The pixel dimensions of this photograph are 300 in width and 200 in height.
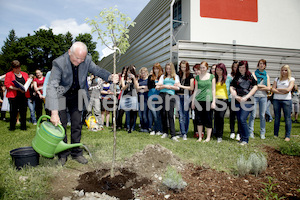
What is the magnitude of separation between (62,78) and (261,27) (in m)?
11.6

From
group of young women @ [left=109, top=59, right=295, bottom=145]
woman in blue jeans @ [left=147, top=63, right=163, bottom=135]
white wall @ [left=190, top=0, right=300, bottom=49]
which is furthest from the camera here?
white wall @ [left=190, top=0, right=300, bottom=49]

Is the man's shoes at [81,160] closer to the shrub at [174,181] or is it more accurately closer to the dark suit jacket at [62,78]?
the dark suit jacket at [62,78]

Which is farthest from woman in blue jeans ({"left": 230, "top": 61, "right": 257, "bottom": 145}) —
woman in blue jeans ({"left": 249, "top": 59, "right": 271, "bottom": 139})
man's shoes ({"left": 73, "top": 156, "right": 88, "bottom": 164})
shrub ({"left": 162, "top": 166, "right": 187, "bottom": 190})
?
man's shoes ({"left": 73, "top": 156, "right": 88, "bottom": 164})

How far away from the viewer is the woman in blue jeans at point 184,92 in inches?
249

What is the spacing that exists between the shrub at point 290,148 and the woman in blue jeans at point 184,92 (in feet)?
8.14

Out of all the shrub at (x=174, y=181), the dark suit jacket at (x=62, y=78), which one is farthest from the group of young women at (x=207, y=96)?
the shrub at (x=174, y=181)

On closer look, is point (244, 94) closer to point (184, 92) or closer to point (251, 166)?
point (184, 92)

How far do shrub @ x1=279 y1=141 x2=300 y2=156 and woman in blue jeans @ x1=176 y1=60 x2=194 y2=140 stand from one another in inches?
→ 97.6

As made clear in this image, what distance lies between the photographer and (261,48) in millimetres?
11414

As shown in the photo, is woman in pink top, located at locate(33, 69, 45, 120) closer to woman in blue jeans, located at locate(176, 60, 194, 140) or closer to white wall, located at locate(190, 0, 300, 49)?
woman in blue jeans, located at locate(176, 60, 194, 140)

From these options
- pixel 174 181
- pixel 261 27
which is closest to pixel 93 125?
pixel 174 181

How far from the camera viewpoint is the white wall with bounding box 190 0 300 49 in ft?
34.6

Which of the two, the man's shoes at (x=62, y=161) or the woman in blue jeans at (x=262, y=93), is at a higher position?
the woman in blue jeans at (x=262, y=93)

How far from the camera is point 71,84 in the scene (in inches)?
149
